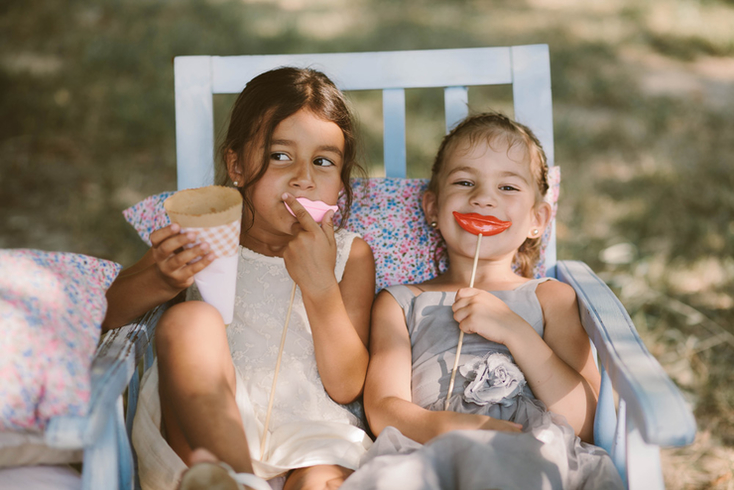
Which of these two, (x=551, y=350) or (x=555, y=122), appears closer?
(x=551, y=350)

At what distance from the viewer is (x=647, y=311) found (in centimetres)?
252

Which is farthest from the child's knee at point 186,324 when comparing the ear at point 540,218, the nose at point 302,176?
the ear at point 540,218

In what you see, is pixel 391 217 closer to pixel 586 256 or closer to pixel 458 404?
pixel 458 404

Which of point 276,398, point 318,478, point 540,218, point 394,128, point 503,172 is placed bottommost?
point 318,478

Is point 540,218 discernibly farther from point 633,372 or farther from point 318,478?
point 318,478

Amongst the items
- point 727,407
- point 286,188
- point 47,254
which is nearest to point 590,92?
point 727,407

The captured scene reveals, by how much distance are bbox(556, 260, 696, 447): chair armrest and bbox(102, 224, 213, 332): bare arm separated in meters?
0.75

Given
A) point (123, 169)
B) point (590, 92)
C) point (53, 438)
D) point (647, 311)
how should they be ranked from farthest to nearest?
1. point (590, 92)
2. point (123, 169)
3. point (647, 311)
4. point (53, 438)

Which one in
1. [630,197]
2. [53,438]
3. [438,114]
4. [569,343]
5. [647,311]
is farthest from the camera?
[438,114]

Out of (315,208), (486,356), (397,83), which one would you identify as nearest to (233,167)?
(315,208)

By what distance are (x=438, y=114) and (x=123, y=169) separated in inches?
71.7

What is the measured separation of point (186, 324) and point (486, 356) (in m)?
0.64

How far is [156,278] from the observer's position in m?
1.30

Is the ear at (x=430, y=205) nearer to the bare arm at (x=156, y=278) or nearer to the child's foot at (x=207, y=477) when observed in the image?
the bare arm at (x=156, y=278)
